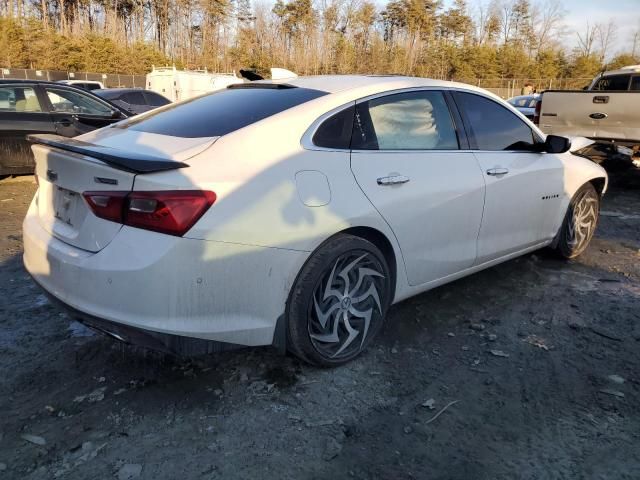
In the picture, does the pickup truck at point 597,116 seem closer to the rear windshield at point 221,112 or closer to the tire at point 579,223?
the tire at point 579,223

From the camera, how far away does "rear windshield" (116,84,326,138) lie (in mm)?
2889

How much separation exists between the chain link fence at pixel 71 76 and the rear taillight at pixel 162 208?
3272cm

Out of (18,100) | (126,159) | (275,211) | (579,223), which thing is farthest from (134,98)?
(275,211)

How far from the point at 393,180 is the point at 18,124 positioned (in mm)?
6779

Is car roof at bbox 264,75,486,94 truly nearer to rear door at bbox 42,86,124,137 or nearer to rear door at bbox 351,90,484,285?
rear door at bbox 351,90,484,285

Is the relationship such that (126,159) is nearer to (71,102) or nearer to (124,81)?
(71,102)

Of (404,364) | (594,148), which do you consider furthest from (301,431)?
(594,148)

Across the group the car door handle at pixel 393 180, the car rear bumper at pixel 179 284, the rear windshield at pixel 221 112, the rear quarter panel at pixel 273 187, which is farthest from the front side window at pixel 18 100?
the car door handle at pixel 393 180

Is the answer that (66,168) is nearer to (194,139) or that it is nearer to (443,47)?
(194,139)

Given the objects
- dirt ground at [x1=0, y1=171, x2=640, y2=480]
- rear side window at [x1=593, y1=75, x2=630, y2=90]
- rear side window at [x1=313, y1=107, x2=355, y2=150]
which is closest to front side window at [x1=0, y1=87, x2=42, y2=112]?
dirt ground at [x1=0, y1=171, x2=640, y2=480]

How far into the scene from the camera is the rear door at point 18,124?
7.70 m

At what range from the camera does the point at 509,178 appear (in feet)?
12.6

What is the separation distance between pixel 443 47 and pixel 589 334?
60.5 meters

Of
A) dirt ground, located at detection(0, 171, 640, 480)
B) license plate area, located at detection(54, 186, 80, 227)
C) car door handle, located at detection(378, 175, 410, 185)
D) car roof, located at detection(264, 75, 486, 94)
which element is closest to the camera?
dirt ground, located at detection(0, 171, 640, 480)
